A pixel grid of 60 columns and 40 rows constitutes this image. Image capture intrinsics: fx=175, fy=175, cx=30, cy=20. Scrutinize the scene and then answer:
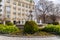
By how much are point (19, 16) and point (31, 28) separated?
133 feet

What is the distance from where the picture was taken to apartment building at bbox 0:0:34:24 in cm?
5131

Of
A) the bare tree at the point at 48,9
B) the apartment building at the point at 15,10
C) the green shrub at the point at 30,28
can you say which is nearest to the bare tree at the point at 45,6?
the bare tree at the point at 48,9

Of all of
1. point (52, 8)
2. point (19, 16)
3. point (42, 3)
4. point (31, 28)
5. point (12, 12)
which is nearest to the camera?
point (31, 28)

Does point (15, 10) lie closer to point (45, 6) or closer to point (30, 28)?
point (45, 6)

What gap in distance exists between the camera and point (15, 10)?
54.0 m

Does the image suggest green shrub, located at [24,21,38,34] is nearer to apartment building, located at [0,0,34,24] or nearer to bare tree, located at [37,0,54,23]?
bare tree, located at [37,0,54,23]

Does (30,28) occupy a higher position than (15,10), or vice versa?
(15,10)

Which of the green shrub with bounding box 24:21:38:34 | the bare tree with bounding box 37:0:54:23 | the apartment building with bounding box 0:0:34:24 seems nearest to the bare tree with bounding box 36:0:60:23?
the bare tree with bounding box 37:0:54:23

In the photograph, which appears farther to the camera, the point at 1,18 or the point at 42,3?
the point at 1,18

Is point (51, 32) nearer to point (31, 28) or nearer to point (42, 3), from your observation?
point (31, 28)

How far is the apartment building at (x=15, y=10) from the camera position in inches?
2020

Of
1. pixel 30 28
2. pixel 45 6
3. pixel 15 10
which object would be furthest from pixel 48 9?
pixel 30 28

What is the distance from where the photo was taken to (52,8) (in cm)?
3991

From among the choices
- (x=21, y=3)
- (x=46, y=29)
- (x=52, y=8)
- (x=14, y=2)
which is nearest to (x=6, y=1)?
(x=14, y=2)
